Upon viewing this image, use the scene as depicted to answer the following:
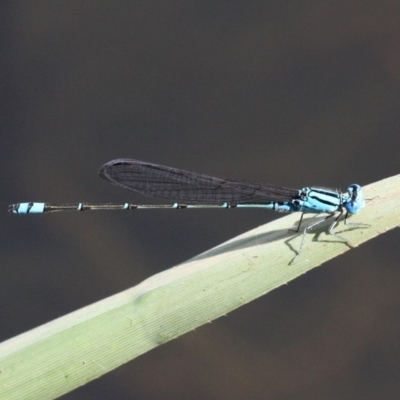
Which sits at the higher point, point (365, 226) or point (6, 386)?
point (365, 226)

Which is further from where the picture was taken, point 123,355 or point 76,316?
point 76,316

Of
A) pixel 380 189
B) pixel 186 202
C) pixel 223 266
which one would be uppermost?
pixel 186 202

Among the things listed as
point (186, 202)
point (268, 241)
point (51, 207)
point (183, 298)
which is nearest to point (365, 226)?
point (268, 241)

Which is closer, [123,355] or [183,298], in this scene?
[123,355]

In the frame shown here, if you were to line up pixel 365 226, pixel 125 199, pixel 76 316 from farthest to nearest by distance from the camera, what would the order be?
pixel 125 199 < pixel 365 226 < pixel 76 316

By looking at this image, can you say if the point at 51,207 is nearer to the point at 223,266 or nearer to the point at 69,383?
the point at 223,266

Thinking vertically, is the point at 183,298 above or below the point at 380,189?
below

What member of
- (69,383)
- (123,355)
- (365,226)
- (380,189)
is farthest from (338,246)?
(69,383)

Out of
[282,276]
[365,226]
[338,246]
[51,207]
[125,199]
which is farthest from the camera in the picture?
[125,199]

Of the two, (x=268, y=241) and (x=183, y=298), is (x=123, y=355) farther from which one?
(x=268, y=241)
